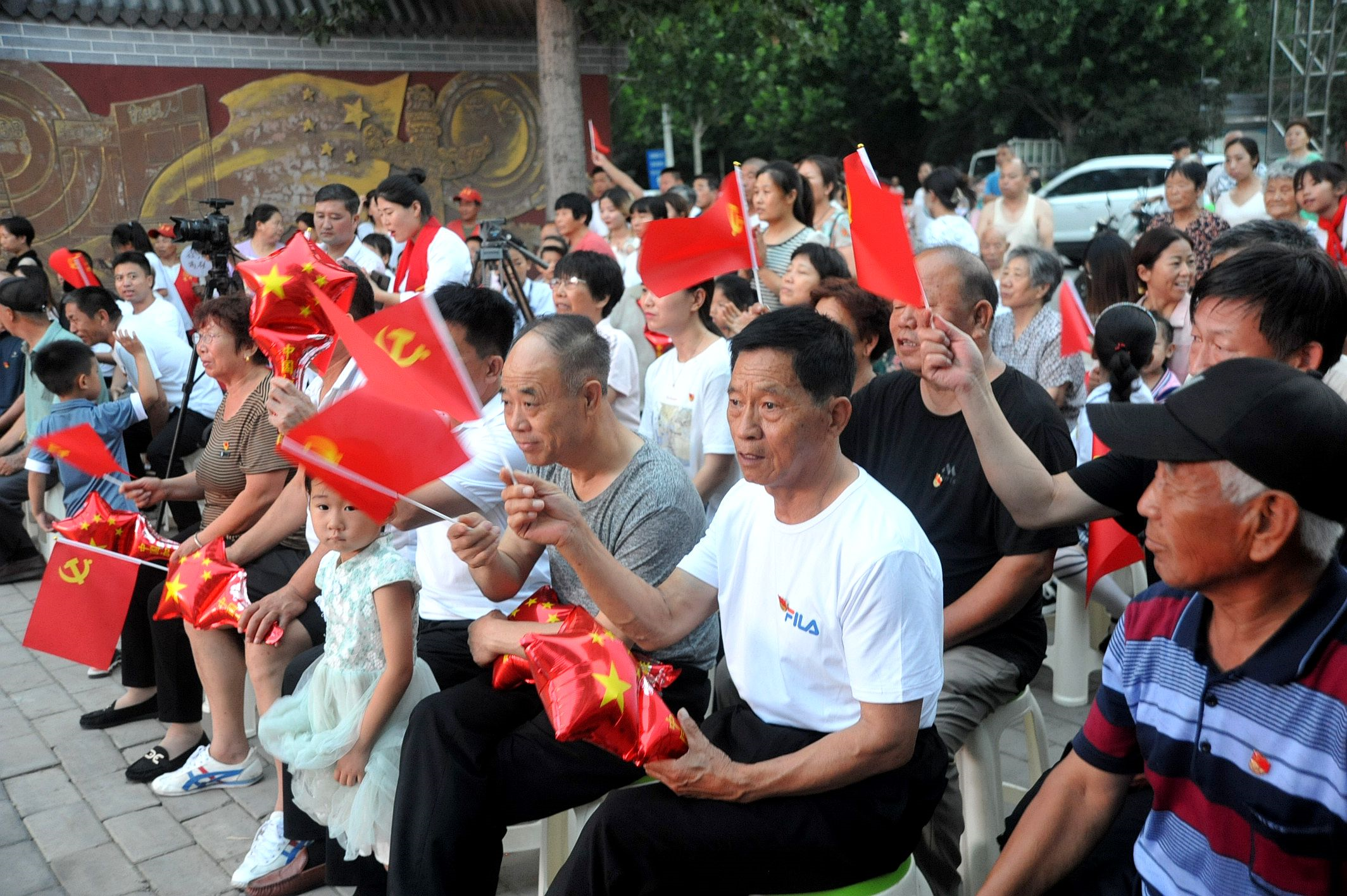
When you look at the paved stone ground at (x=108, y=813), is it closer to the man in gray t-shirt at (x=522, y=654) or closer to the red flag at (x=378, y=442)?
the man in gray t-shirt at (x=522, y=654)

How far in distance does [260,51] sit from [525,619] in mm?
10361

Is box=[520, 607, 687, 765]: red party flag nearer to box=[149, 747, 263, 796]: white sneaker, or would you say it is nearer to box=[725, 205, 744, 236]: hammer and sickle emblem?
box=[149, 747, 263, 796]: white sneaker

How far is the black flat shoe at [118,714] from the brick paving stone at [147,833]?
0.65 m

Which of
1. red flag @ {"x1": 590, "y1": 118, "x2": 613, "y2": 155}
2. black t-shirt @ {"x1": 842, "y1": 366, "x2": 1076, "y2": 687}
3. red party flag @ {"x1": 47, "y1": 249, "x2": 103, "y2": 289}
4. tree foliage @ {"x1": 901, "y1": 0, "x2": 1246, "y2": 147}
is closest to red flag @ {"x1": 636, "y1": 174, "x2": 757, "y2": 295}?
black t-shirt @ {"x1": 842, "y1": 366, "x2": 1076, "y2": 687}

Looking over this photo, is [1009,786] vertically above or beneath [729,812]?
beneath

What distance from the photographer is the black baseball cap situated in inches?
59.1

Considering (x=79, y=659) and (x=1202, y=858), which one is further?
(x=79, y=659)

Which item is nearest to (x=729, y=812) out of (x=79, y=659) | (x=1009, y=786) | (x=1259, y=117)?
(x=1009, y=786)

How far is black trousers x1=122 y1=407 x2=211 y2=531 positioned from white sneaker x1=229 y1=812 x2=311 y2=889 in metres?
2.41

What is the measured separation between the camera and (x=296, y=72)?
11609 millimetres

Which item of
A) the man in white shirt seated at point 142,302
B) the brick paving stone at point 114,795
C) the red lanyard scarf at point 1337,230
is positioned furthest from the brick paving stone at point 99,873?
the red lanyard scarf at point 1337,230

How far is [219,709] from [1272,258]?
322cm

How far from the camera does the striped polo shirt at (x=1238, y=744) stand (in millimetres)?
1488

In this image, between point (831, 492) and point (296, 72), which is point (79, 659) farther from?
point (296, 72)
